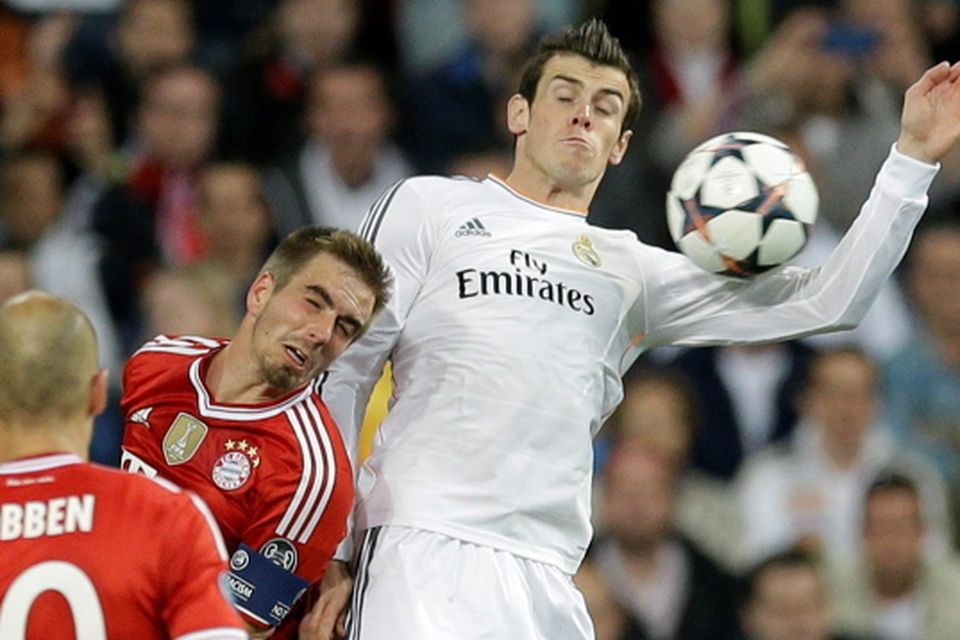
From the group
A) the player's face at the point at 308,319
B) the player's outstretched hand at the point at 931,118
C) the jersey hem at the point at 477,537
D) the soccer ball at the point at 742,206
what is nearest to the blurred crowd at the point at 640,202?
the jersey hem at the point at 477,537

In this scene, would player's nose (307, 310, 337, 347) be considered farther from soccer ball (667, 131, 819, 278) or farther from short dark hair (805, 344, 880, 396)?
short dark hair (805, 344, 880, 396)

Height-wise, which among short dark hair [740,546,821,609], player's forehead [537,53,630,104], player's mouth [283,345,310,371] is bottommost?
short dark hair [740,546,821,609]

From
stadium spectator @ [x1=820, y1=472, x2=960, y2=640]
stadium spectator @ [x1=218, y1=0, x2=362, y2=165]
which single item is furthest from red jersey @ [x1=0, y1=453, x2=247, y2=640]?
stadium spectator @ [x1=218, y1=0, x2=362, y2=165]

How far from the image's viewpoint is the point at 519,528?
5.74 metres

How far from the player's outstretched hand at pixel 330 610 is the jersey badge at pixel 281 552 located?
0.94 feet

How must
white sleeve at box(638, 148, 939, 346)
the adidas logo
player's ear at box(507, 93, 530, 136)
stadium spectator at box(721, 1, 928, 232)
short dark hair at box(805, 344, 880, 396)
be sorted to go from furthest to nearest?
stadium spectator at box(721, 1, 928, 232), short dark hair at box(805, 344, 880, 396), player's ear at box(507, 93, 530, 136), the adidas logo, white sleeve at box(638, 148, 939, 346)

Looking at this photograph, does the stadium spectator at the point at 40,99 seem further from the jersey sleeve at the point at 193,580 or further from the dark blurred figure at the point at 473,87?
the jersey sleeve at the point at 193,580

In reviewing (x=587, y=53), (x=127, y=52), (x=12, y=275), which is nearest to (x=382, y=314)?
(x=587, y=53)

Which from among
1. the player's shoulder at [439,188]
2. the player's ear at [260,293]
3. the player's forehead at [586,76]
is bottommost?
the player's ear at [260,293]

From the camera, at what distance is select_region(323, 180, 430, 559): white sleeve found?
586cm

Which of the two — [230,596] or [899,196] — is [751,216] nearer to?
[899,196]

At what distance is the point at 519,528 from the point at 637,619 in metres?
3.47

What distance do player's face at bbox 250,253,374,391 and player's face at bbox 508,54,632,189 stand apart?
31.8 inches

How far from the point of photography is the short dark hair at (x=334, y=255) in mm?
5598
